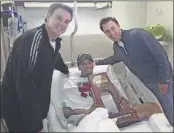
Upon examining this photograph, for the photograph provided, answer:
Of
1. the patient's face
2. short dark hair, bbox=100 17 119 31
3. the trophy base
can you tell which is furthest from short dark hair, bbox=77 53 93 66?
the trophy base

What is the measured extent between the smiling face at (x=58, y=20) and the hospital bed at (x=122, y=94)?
156mm

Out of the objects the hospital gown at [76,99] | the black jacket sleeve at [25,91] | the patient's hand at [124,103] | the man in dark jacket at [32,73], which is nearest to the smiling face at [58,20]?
the man in dark jacket at [32,73]

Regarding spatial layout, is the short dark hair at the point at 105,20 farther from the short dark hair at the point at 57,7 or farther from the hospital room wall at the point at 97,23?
the short dark hair at the point at 57,7

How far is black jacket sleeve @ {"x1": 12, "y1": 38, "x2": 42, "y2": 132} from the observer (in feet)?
2.08

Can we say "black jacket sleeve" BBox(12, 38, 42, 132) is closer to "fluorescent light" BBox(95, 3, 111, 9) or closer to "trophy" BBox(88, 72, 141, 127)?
"trophy" BBox(88, 72, 141, 127)

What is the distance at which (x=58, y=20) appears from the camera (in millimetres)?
643

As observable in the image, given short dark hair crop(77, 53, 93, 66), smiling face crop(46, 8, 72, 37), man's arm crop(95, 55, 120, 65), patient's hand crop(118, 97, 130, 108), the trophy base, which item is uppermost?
smiling face crop(46, 8, 72, 37)

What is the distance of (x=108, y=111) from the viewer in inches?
28.3

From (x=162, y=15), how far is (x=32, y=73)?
0.52m

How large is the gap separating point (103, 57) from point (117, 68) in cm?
7

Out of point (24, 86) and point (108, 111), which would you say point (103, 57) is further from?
point (24, 86)

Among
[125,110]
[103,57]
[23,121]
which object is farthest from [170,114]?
[23,121]

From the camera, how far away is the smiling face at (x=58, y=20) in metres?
0.65

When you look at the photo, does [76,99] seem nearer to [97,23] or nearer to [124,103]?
[124,103]
